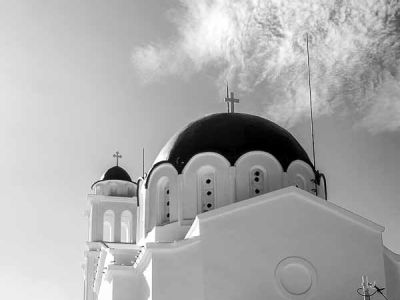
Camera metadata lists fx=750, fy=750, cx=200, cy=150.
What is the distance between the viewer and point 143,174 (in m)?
24.1

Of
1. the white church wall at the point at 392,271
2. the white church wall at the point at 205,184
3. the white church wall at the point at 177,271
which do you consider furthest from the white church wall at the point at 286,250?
the white church wall at the point at 205,184

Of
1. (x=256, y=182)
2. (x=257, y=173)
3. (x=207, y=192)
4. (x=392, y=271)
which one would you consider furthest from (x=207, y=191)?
(x=392, y=271)

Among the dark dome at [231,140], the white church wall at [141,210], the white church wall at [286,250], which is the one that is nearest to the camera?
the white church wall at [286,250]

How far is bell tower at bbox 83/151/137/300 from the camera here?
2669 cm

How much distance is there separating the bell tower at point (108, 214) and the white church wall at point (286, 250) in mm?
9676

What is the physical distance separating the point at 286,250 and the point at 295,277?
66 cm

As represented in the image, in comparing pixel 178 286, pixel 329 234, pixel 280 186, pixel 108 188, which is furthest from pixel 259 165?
pixel 108 188

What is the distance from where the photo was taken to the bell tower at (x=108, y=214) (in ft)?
87.6

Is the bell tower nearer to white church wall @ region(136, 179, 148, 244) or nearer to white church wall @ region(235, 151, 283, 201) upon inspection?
white church wall @ region(136, 179, 148, 244)

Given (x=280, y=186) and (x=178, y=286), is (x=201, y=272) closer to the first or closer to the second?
(x=178, y=286)

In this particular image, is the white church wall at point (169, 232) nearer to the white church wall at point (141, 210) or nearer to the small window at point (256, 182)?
the white church wall at point (141, 210)

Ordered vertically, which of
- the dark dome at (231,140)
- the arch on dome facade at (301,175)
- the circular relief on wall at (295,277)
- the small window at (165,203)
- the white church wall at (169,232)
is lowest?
the circular relief on wall at (295,277)

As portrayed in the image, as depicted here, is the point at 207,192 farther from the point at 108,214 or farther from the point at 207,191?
the point at 108,214

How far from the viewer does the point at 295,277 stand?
1755 centimetres
